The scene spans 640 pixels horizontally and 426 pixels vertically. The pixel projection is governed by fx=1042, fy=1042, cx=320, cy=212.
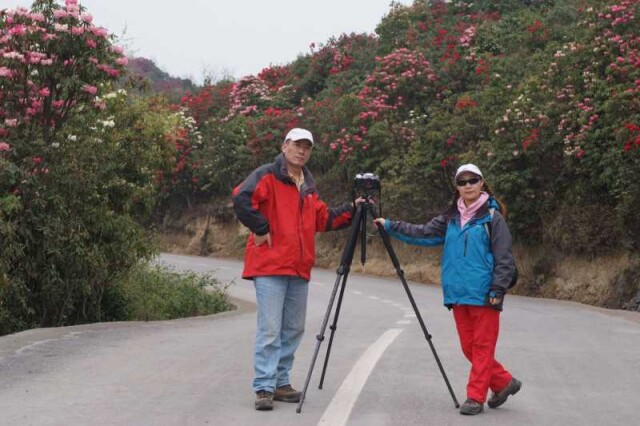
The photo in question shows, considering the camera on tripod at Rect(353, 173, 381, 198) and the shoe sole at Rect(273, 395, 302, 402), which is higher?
the camera on tripod at Rect(353, 173, 381, 198)

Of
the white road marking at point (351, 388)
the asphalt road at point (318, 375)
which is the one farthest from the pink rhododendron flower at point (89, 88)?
the white road marking at point (351, 388)

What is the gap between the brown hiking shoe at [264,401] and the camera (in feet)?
23.6

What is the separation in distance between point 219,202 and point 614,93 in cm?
2497

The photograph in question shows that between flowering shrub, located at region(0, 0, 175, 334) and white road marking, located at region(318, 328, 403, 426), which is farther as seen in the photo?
flowering shrub, located at region(0, 0, 175, 334)

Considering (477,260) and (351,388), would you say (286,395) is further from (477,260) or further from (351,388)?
(477,260)

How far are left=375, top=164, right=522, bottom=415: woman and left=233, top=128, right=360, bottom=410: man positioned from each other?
1.97 ft

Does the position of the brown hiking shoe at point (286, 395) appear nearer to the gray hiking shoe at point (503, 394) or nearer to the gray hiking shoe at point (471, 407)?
the gray hiking shoe at point (471, 407)

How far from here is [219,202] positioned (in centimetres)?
4319

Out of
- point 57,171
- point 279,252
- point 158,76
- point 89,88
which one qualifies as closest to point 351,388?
point 279,252

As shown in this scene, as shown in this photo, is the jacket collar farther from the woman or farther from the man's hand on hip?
the man's hand on hip

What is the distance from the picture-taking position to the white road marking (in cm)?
691

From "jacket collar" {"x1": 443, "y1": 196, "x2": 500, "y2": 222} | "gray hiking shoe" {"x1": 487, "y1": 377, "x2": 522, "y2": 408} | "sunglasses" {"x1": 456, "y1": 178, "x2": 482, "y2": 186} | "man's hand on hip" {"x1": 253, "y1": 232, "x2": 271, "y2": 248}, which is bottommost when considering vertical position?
"gray hiking shoe" {"x1": 487, "y1": 377, "x2": 522, "y2": 408}

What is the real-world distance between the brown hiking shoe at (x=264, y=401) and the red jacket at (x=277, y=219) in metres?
0.84

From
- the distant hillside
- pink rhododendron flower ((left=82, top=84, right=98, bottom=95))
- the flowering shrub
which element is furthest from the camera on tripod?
the distant hillside
